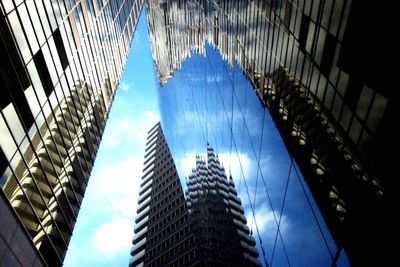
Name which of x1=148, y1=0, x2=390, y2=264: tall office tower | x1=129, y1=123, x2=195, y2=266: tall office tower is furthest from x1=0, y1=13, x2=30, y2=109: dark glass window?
x1=129, y1=123, x2=195, y2=266: tall office tower

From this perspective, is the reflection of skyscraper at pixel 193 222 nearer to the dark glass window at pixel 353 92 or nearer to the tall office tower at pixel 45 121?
the tall office tower at pixel 45 121

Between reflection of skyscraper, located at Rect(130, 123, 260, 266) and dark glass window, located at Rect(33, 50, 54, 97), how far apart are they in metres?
31.2

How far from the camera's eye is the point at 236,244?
259 feet

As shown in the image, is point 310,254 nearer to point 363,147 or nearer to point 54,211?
point 363,147

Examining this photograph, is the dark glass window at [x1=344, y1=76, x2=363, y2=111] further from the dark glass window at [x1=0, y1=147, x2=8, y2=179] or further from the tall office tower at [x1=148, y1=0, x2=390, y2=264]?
the dark glass window at [x1=0, y1=147, x2=8, y2=179]

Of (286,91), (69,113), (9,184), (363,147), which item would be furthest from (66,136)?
(363,147)

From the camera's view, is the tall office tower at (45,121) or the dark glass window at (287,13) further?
the dark glass window at (287,13)

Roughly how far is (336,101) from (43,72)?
17.1 metres

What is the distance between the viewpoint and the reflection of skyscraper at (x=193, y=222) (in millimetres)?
74438

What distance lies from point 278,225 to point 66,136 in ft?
52.6

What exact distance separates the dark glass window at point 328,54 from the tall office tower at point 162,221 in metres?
80.8

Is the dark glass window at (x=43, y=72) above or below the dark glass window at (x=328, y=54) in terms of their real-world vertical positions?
above

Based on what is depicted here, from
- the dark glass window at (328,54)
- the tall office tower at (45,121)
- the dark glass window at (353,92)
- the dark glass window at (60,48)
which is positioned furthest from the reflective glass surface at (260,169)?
the dark glass window at (60,48)

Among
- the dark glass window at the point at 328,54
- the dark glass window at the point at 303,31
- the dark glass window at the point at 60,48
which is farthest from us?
the dark glass window at the point at 60,48
